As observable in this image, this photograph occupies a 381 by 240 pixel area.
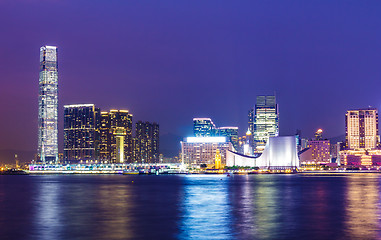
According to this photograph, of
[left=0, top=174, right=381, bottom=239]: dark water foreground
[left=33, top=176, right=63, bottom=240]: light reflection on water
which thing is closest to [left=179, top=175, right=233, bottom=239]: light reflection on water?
[left=0, top=174, right=381, bottom=239]: dark water foreground

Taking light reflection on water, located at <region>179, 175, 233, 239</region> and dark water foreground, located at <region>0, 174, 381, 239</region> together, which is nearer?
light reflection on water, located at <region>179, 175, 233, 239</region>

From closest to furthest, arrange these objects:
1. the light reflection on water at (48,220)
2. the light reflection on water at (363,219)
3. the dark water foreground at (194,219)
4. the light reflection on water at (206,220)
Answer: the light reflection on water at (363,219) → the light reflection on water at (206,220) → the dark water foreground at (194,219) → the light reflection on water at (48,220)

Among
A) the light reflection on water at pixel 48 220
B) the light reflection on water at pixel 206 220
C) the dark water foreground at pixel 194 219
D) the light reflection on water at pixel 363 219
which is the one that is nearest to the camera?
the light reflection on water at pixel 363 219

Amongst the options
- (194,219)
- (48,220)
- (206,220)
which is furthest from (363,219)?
(48,220)

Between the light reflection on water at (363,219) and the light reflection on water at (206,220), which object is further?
the light reflection on water at (206,220)

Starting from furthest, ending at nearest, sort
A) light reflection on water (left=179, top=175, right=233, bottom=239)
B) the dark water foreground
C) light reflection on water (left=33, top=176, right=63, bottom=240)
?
light reflection on water (left=33, top=176, right=63, bottom=240) → the dark water foreground → light reflection on water (left=179, top=175, right=233, bottom=239)

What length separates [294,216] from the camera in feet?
144

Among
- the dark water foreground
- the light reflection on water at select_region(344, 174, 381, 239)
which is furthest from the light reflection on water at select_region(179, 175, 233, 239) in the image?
the light reflection on water at select_region(344, 174, 381, 239)

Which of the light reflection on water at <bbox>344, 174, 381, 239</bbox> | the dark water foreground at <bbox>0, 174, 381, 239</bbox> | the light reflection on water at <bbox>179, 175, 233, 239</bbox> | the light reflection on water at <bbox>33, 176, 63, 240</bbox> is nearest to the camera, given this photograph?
the light reflection on water at <bbox>344, 174, 381, 239</bbox>

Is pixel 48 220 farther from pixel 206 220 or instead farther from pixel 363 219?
pixel 363 219

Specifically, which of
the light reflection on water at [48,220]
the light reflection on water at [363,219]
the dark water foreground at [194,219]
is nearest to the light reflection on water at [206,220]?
the dark water foreground at [194,219]

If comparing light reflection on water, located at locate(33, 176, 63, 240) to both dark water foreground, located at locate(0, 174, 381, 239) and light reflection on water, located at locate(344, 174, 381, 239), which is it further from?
light reflection on water, located at locate(344, 174, 381, 239)

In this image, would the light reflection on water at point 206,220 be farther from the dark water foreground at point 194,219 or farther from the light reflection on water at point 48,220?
the light reflection on water at point 48,220

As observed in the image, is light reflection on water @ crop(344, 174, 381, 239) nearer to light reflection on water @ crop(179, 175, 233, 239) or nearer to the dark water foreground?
the dark water foreground
